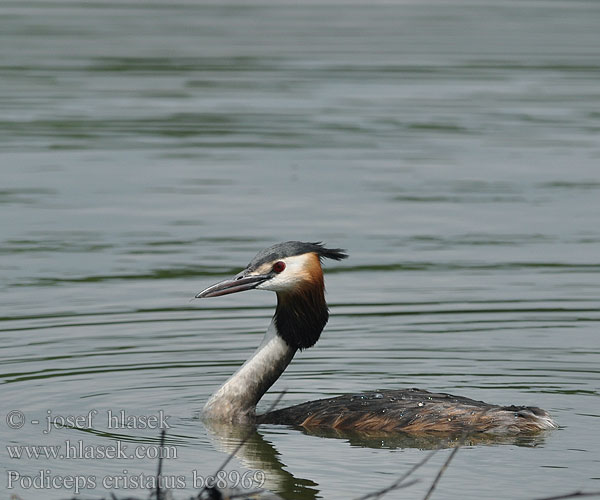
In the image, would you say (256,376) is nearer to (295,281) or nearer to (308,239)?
(295,281)

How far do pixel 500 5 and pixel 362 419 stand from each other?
128ft

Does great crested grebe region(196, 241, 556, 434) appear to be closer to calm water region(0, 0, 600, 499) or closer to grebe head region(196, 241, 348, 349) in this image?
grebe head region(196, 241, 348, 349)

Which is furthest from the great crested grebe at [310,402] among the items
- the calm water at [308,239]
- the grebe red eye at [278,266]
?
the calm water at [308,239]

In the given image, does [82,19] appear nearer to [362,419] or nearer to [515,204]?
[515,204]

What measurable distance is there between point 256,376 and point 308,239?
5214mm

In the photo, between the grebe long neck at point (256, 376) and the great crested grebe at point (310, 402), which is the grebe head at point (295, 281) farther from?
the grebe long neck at point (256, 376)

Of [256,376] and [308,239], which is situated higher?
[308,239]

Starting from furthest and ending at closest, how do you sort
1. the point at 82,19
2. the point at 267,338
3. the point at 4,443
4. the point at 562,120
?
the point at 82,19 < the point at 562,120 < the point at 267,338 < the point at 4,443

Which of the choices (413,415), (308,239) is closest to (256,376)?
(413,415)

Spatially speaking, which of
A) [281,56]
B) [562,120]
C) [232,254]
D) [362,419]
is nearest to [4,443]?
[362,419]

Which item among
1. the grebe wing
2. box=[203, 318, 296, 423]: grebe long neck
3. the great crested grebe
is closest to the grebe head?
the great crested grebe

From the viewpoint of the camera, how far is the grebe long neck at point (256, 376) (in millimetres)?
10336

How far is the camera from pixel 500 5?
47.6 metres

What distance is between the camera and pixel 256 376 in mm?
10430
